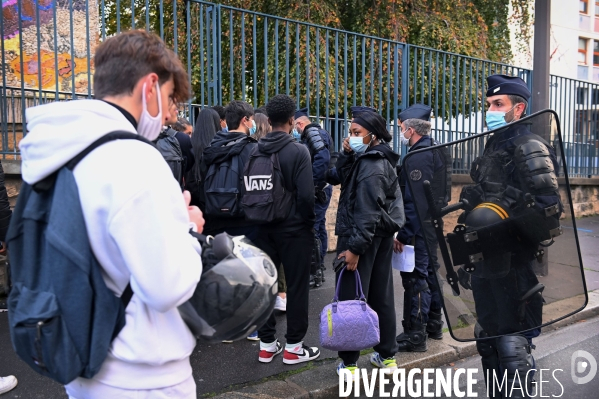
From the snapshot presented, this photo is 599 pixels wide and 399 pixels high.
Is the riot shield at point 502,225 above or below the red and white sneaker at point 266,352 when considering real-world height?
above

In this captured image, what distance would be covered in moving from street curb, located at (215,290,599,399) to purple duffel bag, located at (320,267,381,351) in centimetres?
39

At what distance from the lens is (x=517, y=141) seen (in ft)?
8.13

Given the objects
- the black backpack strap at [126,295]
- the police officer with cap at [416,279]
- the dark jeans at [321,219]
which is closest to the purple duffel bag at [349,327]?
the police officer with cap at [416,279]

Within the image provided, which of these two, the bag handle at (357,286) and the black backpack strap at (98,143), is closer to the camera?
the black backpack strap at (98,143)

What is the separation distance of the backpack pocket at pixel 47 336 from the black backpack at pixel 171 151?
303 centimetres

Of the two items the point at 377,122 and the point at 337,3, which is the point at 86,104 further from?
the point at 337,3

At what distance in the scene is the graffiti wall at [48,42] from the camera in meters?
5.11

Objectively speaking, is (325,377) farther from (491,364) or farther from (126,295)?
A: (126,295)

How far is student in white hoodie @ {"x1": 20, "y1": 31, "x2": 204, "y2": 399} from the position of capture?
1.34 m

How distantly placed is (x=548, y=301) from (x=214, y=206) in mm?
2514

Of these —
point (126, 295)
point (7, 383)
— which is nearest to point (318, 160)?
point (7, 383)

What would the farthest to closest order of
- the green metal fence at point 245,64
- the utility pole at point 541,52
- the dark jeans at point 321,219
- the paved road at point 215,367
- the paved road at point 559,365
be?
the dark jeans at point 321,219, the utility pole at point 541,52, the green metal fence at point 245,64, the paved road at point 559,365, the paved road at point 215,367

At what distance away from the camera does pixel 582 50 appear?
33.9m

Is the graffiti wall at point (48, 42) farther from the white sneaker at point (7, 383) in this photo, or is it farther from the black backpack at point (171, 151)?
the white sneaker at point (7, 383)
